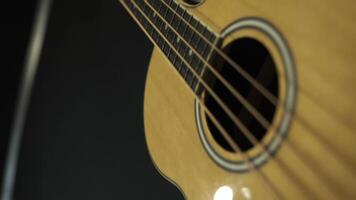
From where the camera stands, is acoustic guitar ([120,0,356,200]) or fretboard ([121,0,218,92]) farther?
fretboard ([121,0,218,92])

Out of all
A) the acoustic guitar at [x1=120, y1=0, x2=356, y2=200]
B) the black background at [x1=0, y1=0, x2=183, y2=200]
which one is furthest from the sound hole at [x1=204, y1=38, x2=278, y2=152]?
the black background at [x1=0, y1=0, x2=183, y2=200]

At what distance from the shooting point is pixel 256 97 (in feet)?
1.57

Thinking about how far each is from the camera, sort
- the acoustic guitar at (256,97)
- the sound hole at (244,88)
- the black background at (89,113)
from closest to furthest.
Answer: the acoustic guitar at (256,97) < the sound hole at (244,88) < the black background at (89,113)

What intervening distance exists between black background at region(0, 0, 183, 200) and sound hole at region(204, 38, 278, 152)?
29 centimetres

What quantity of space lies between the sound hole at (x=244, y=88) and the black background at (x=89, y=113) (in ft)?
0.96

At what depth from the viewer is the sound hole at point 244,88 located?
47 centimetres

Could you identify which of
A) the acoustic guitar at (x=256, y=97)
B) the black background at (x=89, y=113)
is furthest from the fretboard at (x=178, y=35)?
the black background at (x=89, y=113)

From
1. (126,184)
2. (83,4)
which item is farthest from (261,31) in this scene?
(83,4)

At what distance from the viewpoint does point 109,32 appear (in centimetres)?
107

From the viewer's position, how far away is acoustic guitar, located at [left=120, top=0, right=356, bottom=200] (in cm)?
35

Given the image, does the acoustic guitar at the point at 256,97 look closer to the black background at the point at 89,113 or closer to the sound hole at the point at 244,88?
the sound hole at the point at 244,88

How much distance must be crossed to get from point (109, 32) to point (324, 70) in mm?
785

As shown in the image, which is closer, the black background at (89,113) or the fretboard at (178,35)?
the fretboard at (178,35)

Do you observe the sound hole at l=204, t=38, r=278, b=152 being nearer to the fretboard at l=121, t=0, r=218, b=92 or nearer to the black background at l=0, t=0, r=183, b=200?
the fretboard at l=121, t=0, r=218, b=92
